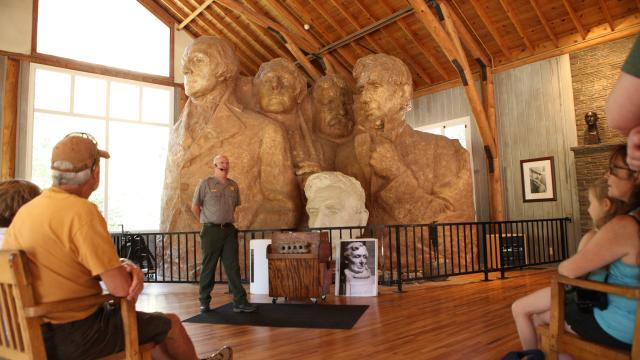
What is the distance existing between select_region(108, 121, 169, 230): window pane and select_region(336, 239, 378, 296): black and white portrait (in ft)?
29.0

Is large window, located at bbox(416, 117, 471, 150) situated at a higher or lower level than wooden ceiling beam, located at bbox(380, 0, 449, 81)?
lower

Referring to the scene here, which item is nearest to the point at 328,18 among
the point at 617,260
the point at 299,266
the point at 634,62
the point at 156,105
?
the point at 156,105

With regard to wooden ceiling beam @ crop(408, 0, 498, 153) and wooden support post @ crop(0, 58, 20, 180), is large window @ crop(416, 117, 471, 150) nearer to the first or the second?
wooden ceiling beam @ crop(408, 0, 498, 153)

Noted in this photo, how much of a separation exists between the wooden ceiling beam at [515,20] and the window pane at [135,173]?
9.36 metres

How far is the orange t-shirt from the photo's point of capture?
5.48 feet

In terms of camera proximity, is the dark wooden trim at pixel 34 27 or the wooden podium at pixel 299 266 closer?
the wooden podium at pixel 299 266

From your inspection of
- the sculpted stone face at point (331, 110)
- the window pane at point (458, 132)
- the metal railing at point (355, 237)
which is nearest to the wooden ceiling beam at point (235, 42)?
the sculpted stone face at point (331, 110)

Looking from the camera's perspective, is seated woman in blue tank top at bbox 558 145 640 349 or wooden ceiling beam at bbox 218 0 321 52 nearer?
seated woman in blue tank top at bbox 558 145 640 349

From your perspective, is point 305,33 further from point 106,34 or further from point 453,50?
point 106,34

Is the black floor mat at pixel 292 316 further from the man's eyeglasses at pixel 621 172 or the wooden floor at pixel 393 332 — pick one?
the man's eyeglasses at pixel 621 172

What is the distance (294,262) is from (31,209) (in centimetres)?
348

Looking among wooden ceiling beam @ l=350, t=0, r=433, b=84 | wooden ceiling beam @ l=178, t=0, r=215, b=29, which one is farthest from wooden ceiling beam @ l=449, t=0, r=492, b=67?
wooden ceiling beam @ l=178, t=0, r=215, b=29

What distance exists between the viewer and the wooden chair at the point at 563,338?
5.47 feet

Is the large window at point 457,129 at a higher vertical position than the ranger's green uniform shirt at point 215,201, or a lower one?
higher
